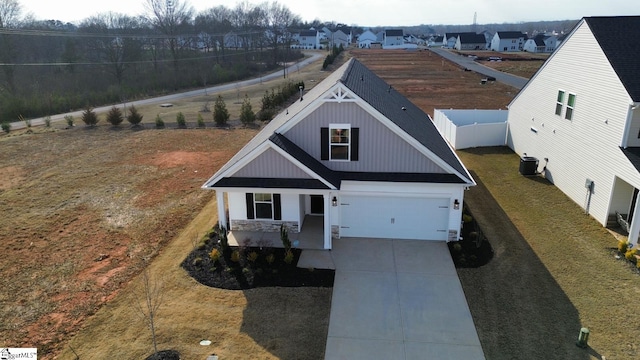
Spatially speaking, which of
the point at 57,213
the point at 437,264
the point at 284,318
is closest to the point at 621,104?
the point at 437,264

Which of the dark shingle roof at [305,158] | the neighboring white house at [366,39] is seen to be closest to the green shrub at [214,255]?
the dark shingle roof at [305,158]

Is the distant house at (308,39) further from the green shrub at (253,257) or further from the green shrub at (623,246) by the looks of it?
the green shrub at (623,246)

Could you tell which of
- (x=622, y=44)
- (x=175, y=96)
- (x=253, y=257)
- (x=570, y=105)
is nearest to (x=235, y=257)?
(x=253, y=257)

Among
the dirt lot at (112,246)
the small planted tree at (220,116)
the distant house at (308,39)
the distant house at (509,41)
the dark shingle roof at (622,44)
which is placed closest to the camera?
the dirt lot at (112,246)

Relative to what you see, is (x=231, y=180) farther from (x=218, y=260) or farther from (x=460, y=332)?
(x=460, y=332)

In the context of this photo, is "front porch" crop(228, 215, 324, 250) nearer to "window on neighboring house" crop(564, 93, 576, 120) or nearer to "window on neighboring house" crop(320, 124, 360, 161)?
"window on neighboring house" crop(320, 124, 360, 161)

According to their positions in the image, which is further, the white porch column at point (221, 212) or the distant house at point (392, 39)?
the distant house at point (392, 39)
